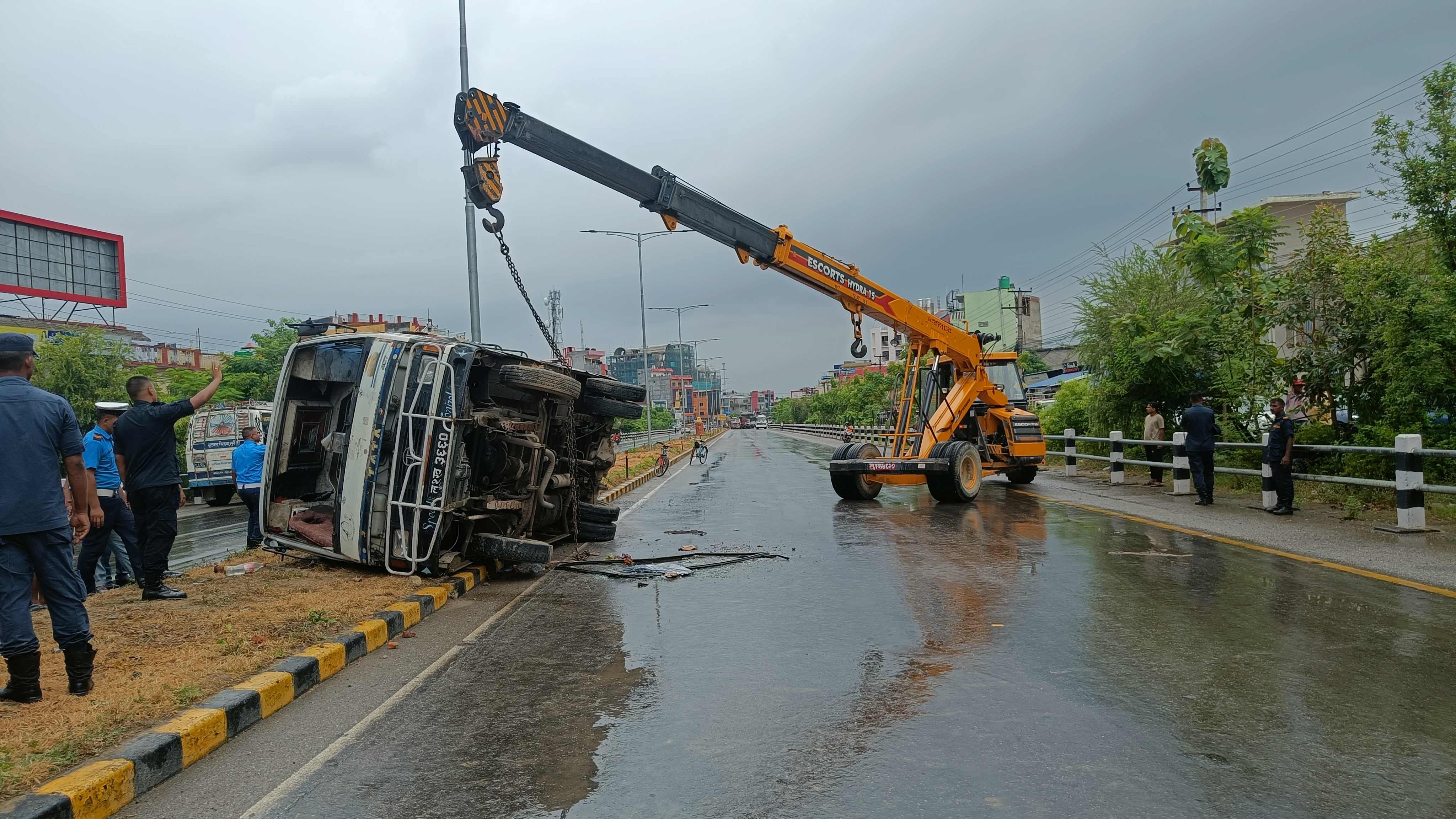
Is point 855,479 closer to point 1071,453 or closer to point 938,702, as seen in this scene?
point 1071,453

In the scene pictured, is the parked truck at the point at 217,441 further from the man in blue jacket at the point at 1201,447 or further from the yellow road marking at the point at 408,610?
the man in blue jacket at the point at 1201,447

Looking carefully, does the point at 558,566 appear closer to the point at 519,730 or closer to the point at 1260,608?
the point at 519,730

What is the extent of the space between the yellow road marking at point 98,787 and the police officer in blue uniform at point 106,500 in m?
4.80

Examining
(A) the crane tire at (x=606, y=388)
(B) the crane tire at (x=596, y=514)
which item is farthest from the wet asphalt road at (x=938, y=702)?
(A) the crane tire at (x=606, y=388)

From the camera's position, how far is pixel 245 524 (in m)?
17.7

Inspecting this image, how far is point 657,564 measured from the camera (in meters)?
10.0

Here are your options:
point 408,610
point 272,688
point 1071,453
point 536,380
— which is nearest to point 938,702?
point 272,688

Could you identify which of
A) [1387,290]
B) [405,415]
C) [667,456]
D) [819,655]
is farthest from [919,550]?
[667,456]

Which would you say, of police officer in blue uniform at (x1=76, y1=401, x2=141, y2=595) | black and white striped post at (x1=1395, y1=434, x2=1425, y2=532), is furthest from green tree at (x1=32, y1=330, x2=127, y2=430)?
black and white striped post at (x1=1395, y1=434, x2=1425, y2=532)

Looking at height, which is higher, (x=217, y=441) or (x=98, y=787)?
(x=217, y=441)

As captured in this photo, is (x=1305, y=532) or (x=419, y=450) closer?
(x=419, y=450)

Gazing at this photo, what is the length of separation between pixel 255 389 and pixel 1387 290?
36381mm

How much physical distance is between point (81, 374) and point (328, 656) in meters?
28.6

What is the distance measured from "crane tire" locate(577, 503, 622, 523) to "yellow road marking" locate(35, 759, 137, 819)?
7.57 m
